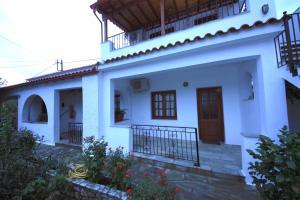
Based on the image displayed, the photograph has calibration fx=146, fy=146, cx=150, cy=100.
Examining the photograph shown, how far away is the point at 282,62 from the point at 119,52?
5.90 m

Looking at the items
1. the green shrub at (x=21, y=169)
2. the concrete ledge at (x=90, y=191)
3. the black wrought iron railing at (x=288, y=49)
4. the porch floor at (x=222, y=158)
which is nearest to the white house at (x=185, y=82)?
the black wrought iron railing at (x=288, y=49)

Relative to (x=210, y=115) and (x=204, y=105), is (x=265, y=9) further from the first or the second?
(x=210, y=115)

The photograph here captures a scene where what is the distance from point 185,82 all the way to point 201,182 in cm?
460

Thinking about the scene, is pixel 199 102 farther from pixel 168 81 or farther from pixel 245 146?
pixel 245 146

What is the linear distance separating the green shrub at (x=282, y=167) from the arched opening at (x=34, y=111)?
1165 centimetres

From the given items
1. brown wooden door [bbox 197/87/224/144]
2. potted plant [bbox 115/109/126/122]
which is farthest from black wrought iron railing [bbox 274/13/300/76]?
potted plant [bbox 115/109/126/122]

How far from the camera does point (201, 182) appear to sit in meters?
3.81

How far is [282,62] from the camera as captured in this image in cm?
325

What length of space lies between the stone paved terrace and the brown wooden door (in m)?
2.78

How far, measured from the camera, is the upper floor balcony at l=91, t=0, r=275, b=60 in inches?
227

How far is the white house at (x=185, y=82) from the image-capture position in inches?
140

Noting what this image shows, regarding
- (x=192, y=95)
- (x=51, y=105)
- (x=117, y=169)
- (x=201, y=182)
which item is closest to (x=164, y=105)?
(x=192, y=95)

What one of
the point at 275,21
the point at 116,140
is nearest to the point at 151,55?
the point at 275,21

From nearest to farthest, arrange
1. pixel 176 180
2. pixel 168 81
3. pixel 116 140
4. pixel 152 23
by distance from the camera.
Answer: pixel 176 180 → pixel 116 140 → pixel 168 81 → pixel 152 23
